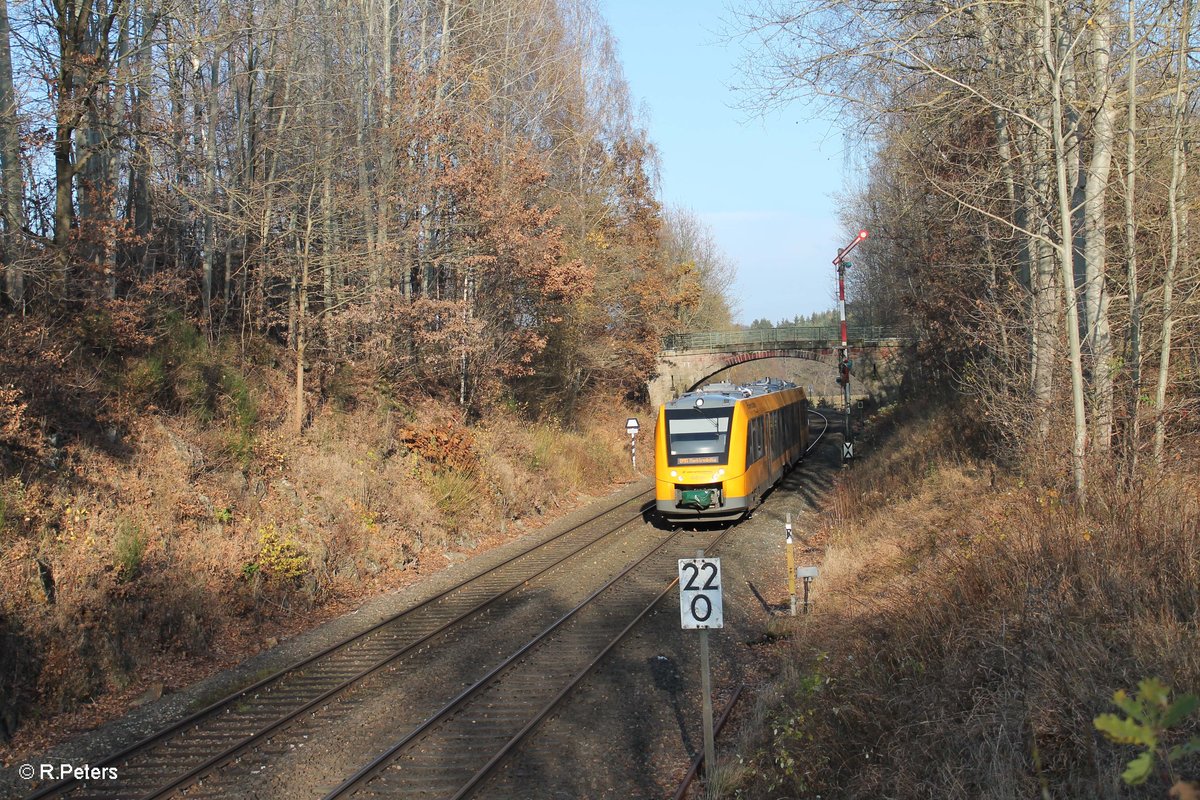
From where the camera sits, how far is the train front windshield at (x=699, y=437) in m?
17.3

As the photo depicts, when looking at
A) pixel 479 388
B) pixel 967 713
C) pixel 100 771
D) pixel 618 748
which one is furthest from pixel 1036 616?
pixel 479 388

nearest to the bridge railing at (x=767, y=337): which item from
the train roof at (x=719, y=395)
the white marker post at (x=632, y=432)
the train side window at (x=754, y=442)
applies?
the white marker post at (x=632, y=432)

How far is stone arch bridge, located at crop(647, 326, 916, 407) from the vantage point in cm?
4544

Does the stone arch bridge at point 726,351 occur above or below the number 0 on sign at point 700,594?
above

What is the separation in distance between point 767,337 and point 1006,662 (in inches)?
1638

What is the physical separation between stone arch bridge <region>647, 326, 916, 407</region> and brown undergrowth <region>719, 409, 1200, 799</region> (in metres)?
36.6

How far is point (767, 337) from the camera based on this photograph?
46.5m

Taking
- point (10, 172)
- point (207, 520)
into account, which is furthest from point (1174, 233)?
point (10, 172)

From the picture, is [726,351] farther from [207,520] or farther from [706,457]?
[207,520]

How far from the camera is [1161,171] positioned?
1166 centimetres

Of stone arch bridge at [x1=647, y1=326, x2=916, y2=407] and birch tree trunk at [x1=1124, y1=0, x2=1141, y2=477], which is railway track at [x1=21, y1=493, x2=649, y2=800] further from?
stone arch bridge at [x1=647, y1=326, x2=916, y2=407]

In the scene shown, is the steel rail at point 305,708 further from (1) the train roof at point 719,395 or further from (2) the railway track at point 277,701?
(1) the train roof at point 719,395

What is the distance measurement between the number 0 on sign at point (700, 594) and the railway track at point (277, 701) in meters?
3.80

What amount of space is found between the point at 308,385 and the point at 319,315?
7.79 feet
